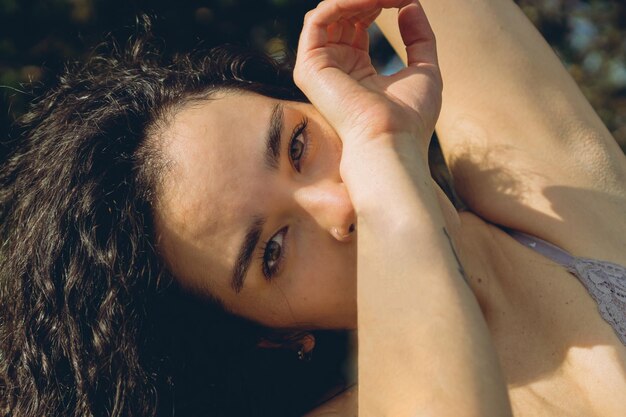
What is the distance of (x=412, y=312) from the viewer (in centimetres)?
158

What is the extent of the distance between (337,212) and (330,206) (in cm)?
2

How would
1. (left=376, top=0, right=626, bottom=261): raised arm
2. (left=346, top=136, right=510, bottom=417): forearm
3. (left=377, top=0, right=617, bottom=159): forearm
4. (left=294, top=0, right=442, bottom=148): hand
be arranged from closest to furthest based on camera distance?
(left=346, top=136, right=510, bottom=417): forearm → (left=294, top=0, right=442, bottom=148): hand → (left=376, top=0, right=626, bottom=261): raised arm → (left=377, top=0, right=617, bottom=159): forearm

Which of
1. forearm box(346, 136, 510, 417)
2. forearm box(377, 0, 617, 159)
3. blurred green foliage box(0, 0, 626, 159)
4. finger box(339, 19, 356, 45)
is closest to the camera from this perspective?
forearm box(346, 136, 510, 417)

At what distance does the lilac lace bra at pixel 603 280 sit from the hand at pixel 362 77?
542 millimetres

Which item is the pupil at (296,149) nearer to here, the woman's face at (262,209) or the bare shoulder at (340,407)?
the woman's face at (262,209)

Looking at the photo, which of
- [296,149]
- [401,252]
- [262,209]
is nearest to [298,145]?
[296,149]

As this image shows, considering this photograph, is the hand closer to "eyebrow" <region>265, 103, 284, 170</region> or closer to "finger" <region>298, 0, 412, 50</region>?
"finger" <region>298, 0, 412, 50</region>

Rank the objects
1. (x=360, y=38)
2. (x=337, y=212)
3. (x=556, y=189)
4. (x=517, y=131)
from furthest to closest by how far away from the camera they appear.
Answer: (x=517, y=131) → (x=556, y=189) → (x=360, y=38) → (x=337, y=212)

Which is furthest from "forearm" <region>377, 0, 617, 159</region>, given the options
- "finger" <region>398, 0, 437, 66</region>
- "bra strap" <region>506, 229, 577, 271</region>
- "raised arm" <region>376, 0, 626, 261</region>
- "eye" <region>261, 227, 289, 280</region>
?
"eye" <region>261, 227, 289, 280</region>

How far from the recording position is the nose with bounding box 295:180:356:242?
6.11 ft

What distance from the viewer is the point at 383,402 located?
1602 mm

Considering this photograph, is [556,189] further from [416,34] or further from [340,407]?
[340,407]

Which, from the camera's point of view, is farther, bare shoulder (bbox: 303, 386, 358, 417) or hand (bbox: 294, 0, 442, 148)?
bare shoulder (bbox: 303, 386, 358, 417)

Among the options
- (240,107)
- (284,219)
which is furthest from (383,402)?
(240,107)
